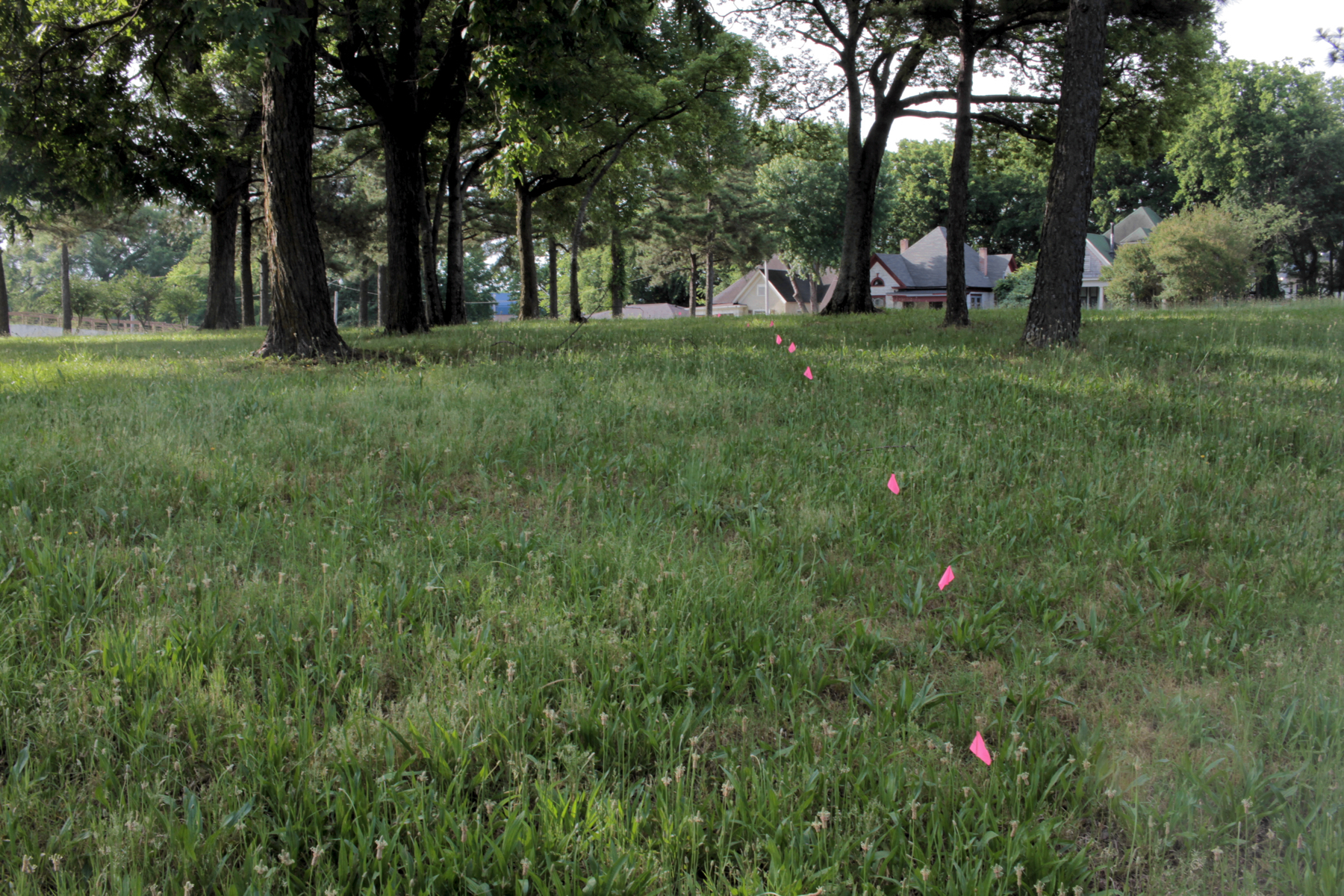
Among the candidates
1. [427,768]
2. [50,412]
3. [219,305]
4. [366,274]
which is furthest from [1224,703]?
[366,274]

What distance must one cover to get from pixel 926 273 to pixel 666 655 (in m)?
67.6

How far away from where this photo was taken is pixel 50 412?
21.9 ft

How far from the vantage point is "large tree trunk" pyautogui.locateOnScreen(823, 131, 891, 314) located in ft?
67.2

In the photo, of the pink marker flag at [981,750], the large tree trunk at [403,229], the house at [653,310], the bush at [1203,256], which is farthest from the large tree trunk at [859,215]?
the house at [653,310]

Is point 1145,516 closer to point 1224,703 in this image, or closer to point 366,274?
point 1224,703

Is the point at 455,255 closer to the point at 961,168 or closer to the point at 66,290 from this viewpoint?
the point at 961,168

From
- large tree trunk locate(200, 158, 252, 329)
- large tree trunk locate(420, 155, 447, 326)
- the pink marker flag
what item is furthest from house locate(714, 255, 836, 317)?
the pink marker flag

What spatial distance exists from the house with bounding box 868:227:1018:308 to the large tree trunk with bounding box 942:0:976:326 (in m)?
50.5

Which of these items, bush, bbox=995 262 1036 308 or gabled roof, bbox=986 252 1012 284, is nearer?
bush, bbox=995 262 1036 308

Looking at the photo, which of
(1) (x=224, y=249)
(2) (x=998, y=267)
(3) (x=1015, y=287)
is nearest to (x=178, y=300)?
(1) (x=224, y=249)

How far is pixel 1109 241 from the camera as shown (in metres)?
64.2

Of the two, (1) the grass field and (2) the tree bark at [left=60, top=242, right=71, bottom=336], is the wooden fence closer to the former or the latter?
(2) the tree bark at [left=60, top=242, right=71, bottom=336]

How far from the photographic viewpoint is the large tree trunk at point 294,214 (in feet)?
34.4

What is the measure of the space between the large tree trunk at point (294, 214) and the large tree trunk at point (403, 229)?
485cm
